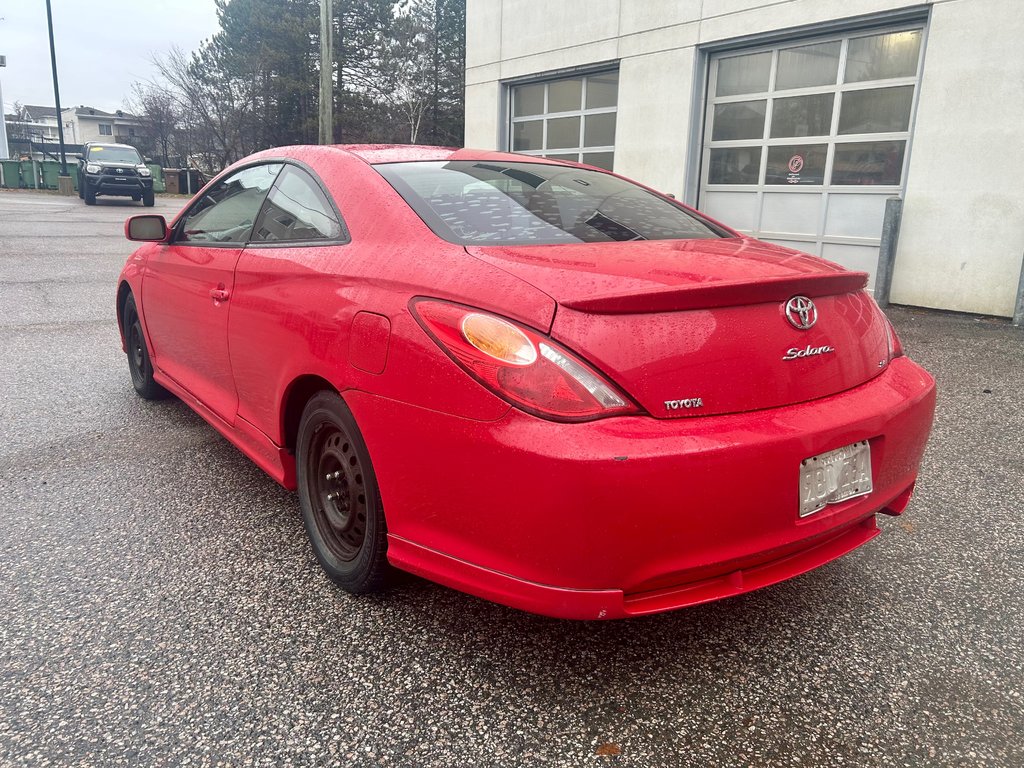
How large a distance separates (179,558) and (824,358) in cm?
221

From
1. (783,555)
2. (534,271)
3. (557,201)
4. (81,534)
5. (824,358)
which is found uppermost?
(557,201)

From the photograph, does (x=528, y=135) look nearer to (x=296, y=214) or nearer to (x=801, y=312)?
(x=296, y=214)

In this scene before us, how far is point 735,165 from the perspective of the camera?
9.84 m

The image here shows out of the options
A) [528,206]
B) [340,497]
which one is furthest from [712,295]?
[340,497]

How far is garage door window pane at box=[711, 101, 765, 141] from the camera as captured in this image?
31.1ft

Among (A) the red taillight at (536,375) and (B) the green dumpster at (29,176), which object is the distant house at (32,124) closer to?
(B) the green dumpster at (29,176)

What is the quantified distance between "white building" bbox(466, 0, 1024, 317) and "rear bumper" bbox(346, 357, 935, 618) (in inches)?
265

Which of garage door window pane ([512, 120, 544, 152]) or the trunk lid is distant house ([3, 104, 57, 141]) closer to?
garage door window pane ([512, 120, 544, 152])

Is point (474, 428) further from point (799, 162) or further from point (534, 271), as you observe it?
point (799, 162)

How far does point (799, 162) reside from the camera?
903cm

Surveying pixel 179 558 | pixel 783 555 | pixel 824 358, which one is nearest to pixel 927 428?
pixel 824 358

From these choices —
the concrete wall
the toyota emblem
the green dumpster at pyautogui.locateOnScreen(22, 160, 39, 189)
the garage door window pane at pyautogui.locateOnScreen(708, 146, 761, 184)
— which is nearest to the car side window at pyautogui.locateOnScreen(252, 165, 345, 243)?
the toyota emblem

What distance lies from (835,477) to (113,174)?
26.5 meters

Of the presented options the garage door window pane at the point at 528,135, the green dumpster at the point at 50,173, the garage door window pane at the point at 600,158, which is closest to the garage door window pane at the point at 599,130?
the garage door window pane at the point at 600,158
